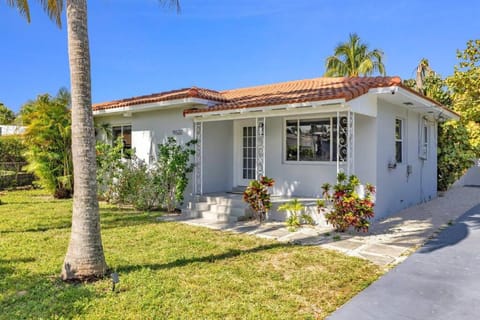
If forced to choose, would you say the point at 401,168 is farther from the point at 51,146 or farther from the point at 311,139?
the point at 51,146

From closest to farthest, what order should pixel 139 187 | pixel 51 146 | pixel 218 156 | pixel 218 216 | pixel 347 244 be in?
pixel 347 244 → pixel 218 216 → pixel 139 187 → pixel 218 156 → pixel 51 146

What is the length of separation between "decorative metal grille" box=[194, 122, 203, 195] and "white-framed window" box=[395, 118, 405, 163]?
7244 millimetres

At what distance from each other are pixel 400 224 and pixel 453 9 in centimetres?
1308

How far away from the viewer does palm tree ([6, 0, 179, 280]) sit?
5.55 meters

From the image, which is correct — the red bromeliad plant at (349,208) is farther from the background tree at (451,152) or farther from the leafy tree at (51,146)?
the leafy tree at (51,146)

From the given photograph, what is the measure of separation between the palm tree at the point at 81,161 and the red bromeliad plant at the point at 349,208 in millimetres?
6116

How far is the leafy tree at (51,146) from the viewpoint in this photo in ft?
52.0

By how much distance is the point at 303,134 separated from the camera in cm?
1227

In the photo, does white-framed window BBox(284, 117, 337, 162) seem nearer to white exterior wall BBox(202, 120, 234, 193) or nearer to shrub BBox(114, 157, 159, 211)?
white exterior wall BBox(202, 120, 234, 193)

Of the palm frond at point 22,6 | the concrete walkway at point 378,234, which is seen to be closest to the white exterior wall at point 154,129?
the concrete walkway at point 378,234

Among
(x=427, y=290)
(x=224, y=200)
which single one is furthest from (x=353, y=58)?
(x=427, y=290)

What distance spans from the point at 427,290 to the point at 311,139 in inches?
289

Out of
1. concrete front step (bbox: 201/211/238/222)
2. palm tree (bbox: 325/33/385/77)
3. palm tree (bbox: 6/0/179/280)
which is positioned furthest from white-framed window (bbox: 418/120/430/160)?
palm tree (bbox: 325/33/385/77)

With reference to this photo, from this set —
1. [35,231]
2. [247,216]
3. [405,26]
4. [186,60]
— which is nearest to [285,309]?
[247,216]
